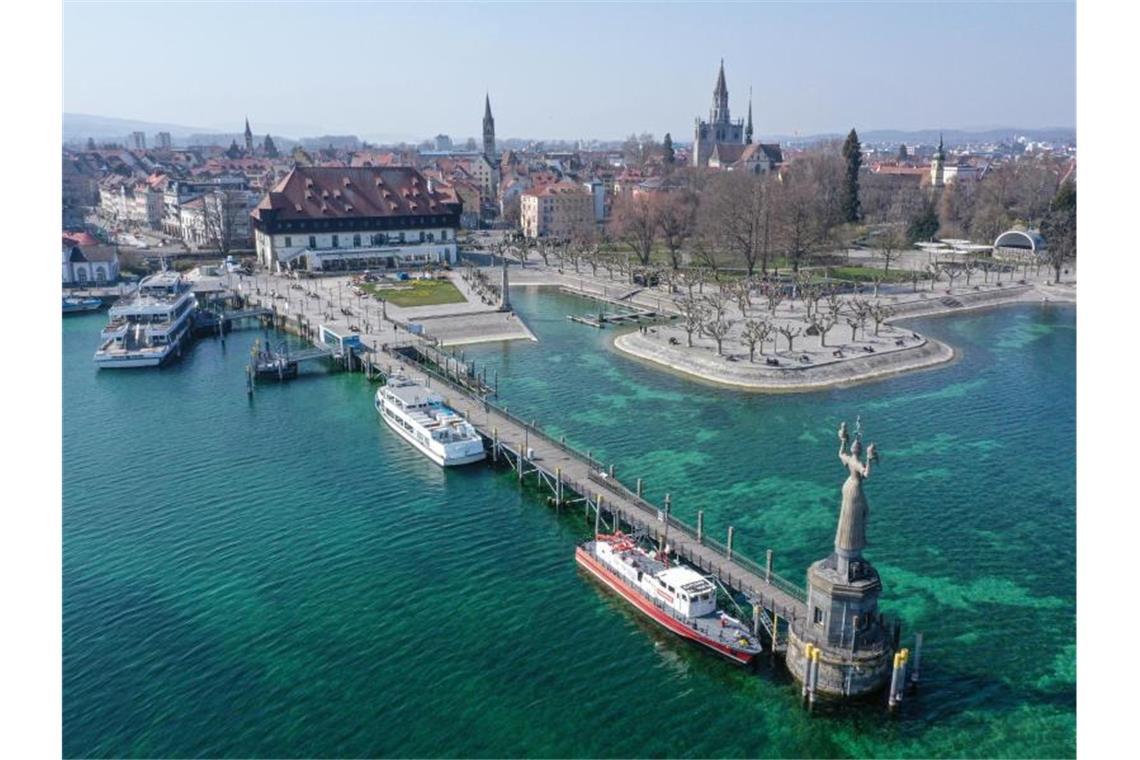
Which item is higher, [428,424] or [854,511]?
[428,424]

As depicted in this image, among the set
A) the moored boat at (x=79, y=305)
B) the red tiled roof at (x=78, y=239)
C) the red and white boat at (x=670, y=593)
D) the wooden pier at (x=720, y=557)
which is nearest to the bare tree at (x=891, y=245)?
the wooden pier at (x=720, y=557)

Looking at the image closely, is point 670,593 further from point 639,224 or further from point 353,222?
point 353,222

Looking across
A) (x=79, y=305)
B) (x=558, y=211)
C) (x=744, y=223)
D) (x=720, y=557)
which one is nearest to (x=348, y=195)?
(x=79, y=305)

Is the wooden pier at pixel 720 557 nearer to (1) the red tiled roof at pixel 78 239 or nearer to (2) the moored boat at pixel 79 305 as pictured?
(2) the moored boat at pixel 79 305

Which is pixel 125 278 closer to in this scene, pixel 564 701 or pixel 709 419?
pixel 709 419

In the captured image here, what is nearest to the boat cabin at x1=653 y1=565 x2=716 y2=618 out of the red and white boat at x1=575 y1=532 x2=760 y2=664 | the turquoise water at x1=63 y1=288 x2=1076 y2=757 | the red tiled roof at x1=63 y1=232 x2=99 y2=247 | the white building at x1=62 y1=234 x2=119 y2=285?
the red and white boat at x1=575 y1=532 x2=760 y2=664

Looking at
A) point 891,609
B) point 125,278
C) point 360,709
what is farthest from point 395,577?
point 125,278
